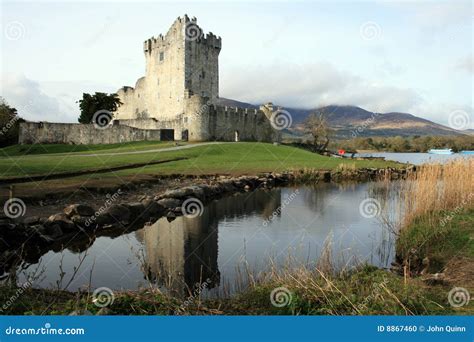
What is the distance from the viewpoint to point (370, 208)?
1936 centimetres

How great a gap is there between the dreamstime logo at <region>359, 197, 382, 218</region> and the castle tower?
3510cm

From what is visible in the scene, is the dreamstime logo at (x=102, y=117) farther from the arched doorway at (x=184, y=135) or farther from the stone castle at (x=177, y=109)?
the arched doorway at (x=184, y=135)

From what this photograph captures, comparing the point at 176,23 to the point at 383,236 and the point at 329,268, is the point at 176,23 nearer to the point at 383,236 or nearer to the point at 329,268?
the point at 383,236

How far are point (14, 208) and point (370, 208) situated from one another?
A: 14147mm

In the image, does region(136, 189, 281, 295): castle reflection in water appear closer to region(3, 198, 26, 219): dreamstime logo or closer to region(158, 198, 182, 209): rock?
region(158, 198, 182, 209): rock

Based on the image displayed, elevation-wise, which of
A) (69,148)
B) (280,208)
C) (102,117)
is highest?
(102,117)

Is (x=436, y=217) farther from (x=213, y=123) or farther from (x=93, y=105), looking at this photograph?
(x=93, y=105)

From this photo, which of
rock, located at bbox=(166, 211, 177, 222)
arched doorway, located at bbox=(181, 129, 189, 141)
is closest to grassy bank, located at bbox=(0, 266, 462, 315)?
rock, located at bbox=(166, 211, 177, 222)

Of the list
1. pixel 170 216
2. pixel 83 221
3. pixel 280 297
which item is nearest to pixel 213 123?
pixel 170 216

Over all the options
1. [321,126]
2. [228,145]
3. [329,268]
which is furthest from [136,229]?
[321,126]

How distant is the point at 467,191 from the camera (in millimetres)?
13492

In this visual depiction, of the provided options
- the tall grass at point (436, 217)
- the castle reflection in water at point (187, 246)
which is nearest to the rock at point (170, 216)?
the castle reflection in water at point (187, 246)

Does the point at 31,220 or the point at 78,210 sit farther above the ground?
the point at 78,210

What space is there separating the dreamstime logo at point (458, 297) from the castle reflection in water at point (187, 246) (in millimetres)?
4422
